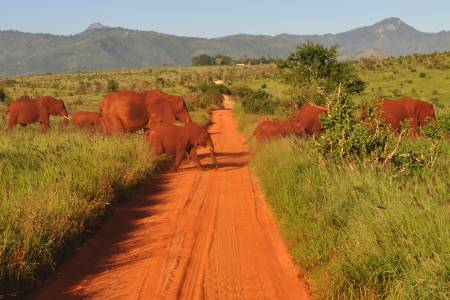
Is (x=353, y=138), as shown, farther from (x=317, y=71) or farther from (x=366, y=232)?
(x=317, y=71)

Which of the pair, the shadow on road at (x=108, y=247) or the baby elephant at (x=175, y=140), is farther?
the baby elephant at (x=175, y=140)

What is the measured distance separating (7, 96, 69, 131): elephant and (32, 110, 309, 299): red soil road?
11535 millimetres

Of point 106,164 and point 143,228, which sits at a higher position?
point 106,164

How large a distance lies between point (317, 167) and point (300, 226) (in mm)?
1884

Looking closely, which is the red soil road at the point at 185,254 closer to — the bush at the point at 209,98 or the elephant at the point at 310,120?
Answer: the elephant at the point at 310,120

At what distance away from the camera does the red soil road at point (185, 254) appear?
5.47 meters

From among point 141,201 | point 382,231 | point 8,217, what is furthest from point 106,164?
point 382,231

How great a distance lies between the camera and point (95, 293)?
17.6ft

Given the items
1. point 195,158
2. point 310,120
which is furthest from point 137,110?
point 310,120

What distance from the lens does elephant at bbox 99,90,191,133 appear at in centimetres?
1545

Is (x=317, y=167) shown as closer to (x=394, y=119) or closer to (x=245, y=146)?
(x=394, y=119)

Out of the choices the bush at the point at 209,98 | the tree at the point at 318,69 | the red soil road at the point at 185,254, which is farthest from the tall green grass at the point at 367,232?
the bush at the point at 209,98

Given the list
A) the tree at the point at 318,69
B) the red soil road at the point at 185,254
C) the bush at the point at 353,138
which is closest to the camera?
the red soil road at the point at 185,254

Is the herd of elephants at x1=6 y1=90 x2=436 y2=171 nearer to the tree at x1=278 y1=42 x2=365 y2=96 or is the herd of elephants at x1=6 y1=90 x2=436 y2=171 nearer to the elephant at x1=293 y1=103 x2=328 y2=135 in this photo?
the elephant at x1=293 y1=103 x2=328 y2=135
